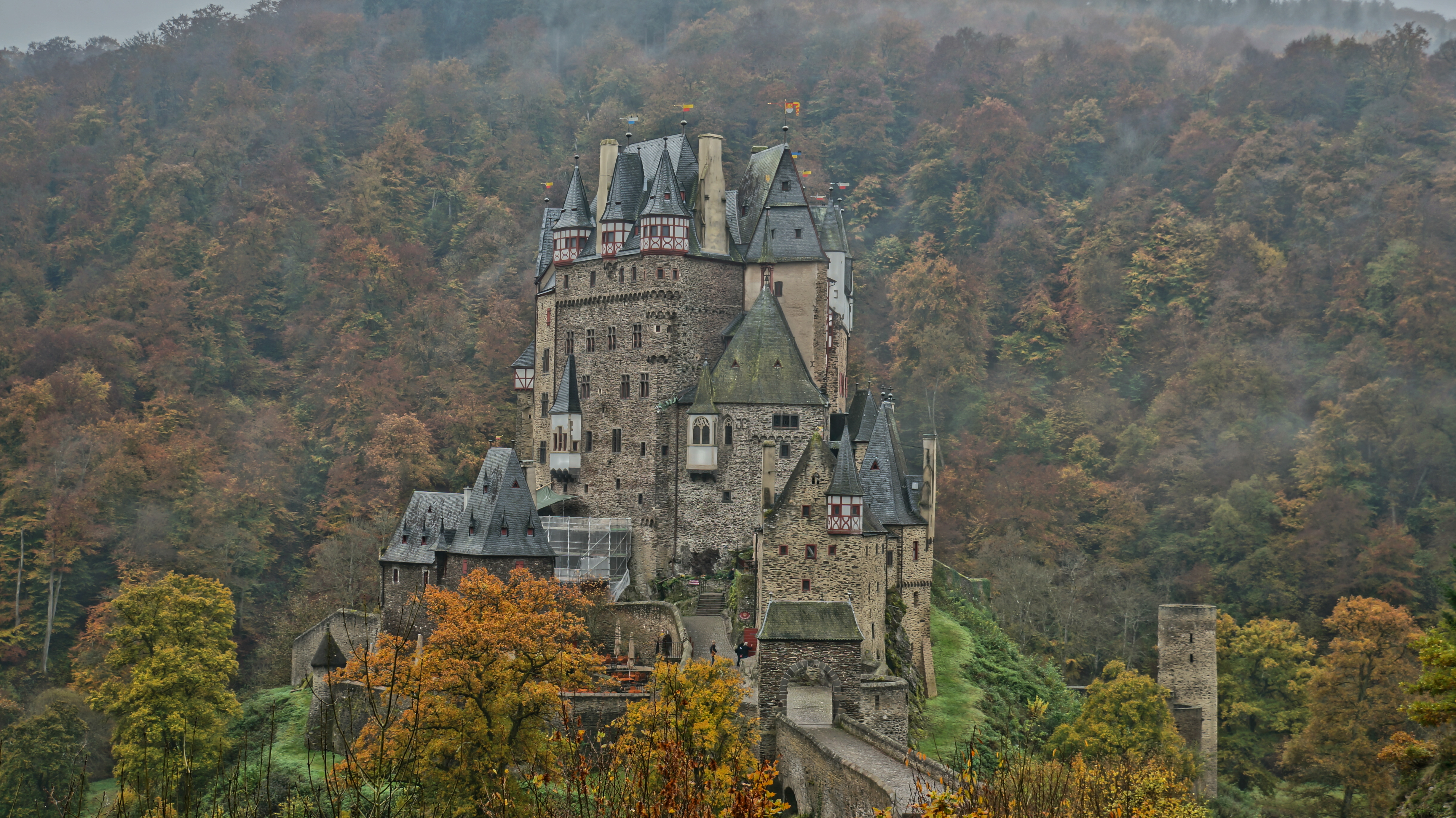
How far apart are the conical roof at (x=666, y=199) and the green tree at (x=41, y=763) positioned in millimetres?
23692

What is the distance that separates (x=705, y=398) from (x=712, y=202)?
286 inches

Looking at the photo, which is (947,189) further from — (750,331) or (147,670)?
(147,670)

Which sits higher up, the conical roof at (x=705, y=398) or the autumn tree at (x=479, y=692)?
→ the conical roof at (x=705, y=398)

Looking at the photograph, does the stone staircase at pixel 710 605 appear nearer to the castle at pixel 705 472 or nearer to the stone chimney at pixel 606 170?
the castle at pixel 705 472

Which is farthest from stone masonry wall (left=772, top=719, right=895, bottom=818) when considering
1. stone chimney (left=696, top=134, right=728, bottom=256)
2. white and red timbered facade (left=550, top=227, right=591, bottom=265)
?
white and red timbered facade (left=550, top=227, right=591, bottom=265)

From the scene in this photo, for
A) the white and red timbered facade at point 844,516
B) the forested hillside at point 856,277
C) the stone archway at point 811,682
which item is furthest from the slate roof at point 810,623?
the forested hillside at point 856,277

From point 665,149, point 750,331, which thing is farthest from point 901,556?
point 665,149

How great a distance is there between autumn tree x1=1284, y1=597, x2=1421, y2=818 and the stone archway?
801 inches

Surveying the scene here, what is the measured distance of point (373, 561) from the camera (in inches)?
2055

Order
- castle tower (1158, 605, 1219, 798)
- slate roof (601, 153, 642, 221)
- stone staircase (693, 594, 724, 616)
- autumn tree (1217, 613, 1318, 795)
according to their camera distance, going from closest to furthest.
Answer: stone staircase (693, 594, 724, 616) < castle tower (1158, 605, 1219, 798) < slate roof (601, 153, 642, 221) < autumn tree (1217, 613, 1318, 795)

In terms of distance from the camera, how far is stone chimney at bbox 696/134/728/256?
45.5m

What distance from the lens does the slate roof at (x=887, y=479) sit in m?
40.2

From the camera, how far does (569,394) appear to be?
46.2 m

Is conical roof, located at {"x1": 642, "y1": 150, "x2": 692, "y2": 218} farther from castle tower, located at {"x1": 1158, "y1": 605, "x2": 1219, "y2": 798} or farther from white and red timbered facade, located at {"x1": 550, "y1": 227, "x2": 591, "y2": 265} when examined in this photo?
castle tower, located at {"x1": 1158, "y1": 605, "x2": 1219, "y2": 798}
